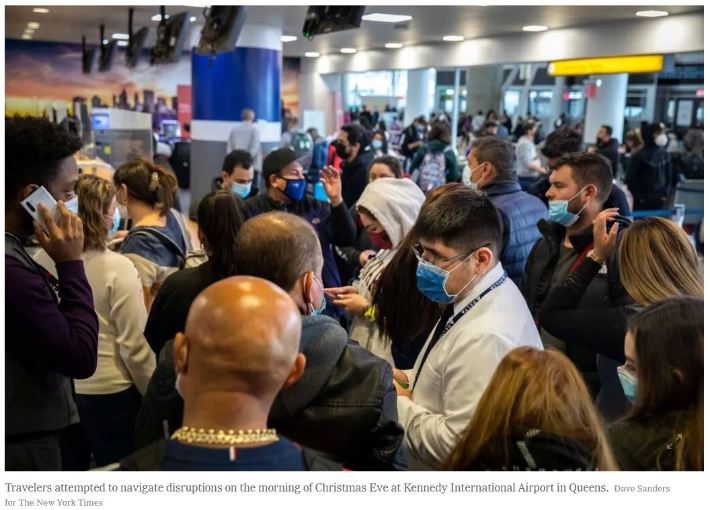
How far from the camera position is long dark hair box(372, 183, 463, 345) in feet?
7.90

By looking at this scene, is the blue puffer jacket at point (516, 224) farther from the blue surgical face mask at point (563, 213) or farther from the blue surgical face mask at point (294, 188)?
the blue surgical face mask at point (294, 188)

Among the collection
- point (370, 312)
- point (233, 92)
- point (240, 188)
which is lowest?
point (370, 312)

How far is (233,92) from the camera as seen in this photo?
1009cm

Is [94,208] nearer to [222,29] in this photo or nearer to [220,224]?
[220,224]

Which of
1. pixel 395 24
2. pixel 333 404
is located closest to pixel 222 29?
pixel 395 24

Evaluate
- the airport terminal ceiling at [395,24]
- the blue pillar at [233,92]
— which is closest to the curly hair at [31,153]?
the airport terminal ceiling at [395,24]

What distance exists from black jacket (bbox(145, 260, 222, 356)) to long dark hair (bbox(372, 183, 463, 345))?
1.96 ft

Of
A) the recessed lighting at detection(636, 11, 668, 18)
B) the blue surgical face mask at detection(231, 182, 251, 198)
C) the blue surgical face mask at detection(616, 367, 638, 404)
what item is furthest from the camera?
the recessed lighting at detection(636, 11, 668, 18)

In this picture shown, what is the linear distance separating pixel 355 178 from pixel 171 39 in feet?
14.2

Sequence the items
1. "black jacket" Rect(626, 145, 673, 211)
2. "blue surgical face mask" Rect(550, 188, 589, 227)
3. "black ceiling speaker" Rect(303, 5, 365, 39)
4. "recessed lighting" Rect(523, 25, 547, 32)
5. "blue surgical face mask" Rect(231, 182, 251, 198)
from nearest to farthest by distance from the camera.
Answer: "blue surgical face mask" Rect(550, 188, 589, 227), "blue surgical face mask" Rect(231, 182, 251, 198), "black ceiling speaker" Rect(303, 5, 365, 39), "black jacket" Rect(626, 145, 673, 211), "recessed lighting" Rect(523, 25, 547, 32)

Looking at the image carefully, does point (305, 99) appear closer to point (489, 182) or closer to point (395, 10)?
point (395, 10)

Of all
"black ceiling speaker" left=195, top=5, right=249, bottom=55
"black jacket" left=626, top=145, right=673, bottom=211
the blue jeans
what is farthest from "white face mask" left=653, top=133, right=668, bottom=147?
the blue jeans

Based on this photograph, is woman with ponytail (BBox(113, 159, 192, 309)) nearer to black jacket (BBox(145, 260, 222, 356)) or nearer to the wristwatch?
black jacket (BBox(145, 260, 222, 356))

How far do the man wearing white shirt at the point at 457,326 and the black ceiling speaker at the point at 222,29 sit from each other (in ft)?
17.8
